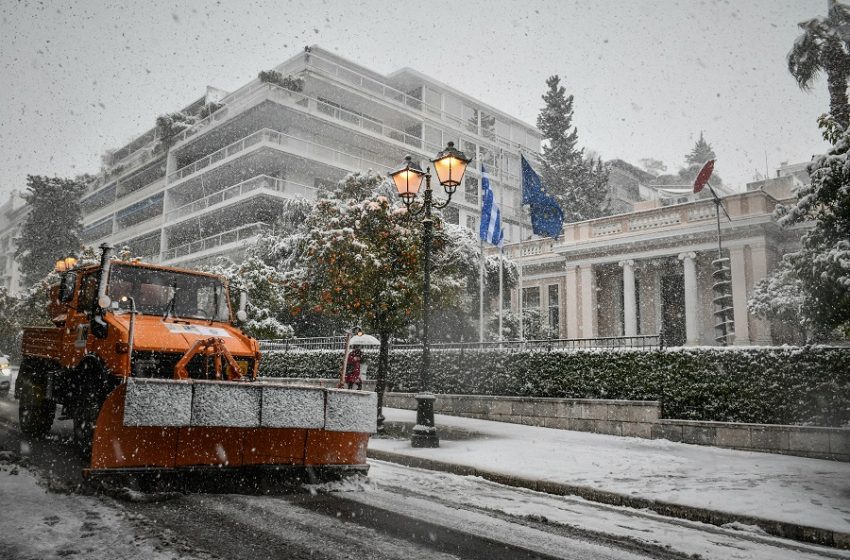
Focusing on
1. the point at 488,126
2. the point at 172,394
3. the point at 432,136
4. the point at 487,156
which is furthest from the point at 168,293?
the point at 488,126

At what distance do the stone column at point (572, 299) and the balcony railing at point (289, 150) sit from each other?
17.9 m

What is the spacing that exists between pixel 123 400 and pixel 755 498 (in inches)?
273

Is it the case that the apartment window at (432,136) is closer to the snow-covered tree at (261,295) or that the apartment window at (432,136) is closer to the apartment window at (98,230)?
the snow-covered tree at (261,295)

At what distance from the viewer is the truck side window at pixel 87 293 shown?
819 centimetres

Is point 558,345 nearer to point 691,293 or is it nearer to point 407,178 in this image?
point 407,178

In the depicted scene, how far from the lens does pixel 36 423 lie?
9.66 meters

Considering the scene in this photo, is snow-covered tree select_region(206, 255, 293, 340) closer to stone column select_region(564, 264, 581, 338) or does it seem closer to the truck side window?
the truck side window

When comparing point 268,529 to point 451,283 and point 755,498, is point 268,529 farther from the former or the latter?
point 451,283

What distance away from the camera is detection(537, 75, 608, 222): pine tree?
46312 millimetres

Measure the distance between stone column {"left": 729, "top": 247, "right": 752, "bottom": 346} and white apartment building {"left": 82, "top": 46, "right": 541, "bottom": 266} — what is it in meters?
13.9

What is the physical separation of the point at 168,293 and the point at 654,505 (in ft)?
22.0

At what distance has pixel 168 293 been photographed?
8430mm

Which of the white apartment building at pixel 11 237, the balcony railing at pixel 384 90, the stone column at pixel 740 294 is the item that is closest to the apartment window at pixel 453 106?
the balcony railing at pixel 384 90

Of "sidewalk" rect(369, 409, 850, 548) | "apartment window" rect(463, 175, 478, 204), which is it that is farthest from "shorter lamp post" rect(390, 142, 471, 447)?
"apartment window" rect(463, 175, 478, 204)
